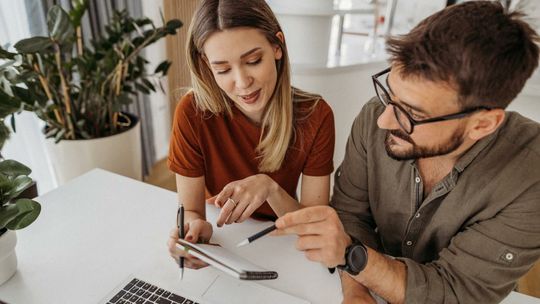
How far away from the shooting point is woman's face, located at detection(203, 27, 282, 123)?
3.24 feet

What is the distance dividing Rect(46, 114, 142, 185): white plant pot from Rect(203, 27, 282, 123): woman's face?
101 centimetres

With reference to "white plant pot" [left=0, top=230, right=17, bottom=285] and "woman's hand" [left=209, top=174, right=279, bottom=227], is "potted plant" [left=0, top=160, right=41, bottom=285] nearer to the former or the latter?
"white plant pot" [left=0, top=230, right=17, bottom=285]

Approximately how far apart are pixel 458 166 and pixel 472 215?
0.13 meters

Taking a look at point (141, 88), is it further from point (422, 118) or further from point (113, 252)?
point (422, 118)

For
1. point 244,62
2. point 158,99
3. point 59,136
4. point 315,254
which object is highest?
point 244,62

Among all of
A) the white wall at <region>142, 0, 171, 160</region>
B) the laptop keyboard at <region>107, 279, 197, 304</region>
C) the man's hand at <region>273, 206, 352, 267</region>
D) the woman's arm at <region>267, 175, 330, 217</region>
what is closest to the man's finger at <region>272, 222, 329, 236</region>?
the man's hand at <region>273, 206, 352, 267</region>

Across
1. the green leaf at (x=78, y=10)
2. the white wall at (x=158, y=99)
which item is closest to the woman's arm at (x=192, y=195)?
the green leaf at (x=78, y=10)

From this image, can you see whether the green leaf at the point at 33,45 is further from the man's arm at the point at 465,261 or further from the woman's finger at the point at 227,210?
the man's arm at the point at 465,261

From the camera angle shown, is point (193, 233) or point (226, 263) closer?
point (226, 263)

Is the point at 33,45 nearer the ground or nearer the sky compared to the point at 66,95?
nearer the sky

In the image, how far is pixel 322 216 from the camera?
0.79 metres

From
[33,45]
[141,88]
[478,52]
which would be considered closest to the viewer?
[478,52]

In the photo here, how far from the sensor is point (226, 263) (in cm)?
74

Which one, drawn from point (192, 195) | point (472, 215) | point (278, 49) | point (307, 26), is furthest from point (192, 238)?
point (307, 26)
